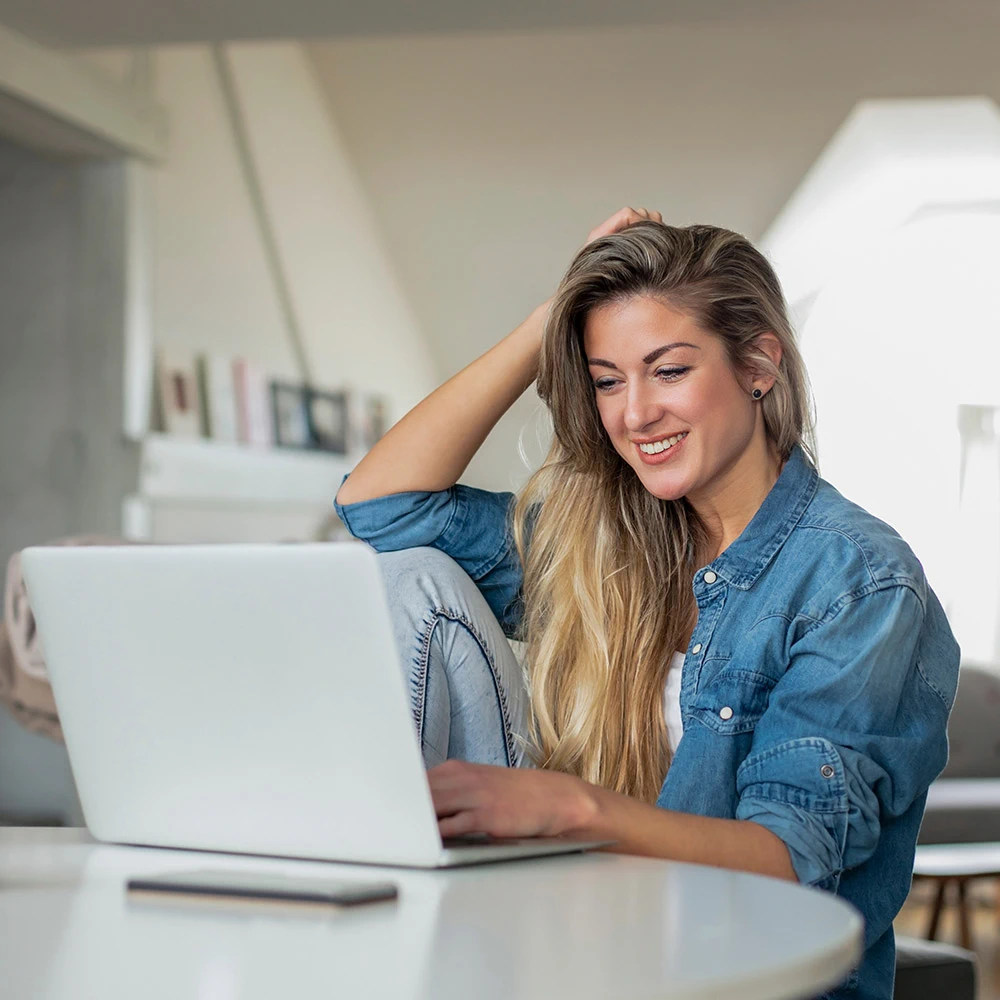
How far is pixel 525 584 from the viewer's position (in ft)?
5.66

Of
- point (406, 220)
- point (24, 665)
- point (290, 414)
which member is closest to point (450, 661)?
point (24, 665)

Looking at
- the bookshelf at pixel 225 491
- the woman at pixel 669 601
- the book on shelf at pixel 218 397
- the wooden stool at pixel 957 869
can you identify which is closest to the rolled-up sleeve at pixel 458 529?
the woman at pixel 669 601

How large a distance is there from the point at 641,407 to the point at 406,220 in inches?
235

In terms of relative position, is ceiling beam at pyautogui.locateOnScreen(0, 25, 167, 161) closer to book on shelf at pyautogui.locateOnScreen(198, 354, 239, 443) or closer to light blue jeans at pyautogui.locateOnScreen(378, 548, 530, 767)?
book on shelf at pyautogui.locateOnScreen(198, 354, 239, 443)

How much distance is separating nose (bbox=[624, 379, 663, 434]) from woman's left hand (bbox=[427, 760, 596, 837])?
1.92ft

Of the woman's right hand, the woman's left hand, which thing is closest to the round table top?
the woman's right hand

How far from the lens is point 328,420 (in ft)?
21.4

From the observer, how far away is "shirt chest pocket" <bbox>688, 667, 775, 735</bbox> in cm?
133

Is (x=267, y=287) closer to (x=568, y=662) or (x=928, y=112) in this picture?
(x=928, y=112)

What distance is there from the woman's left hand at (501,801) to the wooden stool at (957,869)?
8.75 ft

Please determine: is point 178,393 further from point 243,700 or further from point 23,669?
point 243,700

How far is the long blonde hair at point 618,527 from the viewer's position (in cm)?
151

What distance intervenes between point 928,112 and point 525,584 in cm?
466

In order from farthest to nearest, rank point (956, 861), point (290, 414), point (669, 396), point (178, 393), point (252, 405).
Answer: point (290, 414), point (252, 405), point (178, 393), point (956, 861), point (669, 396)
